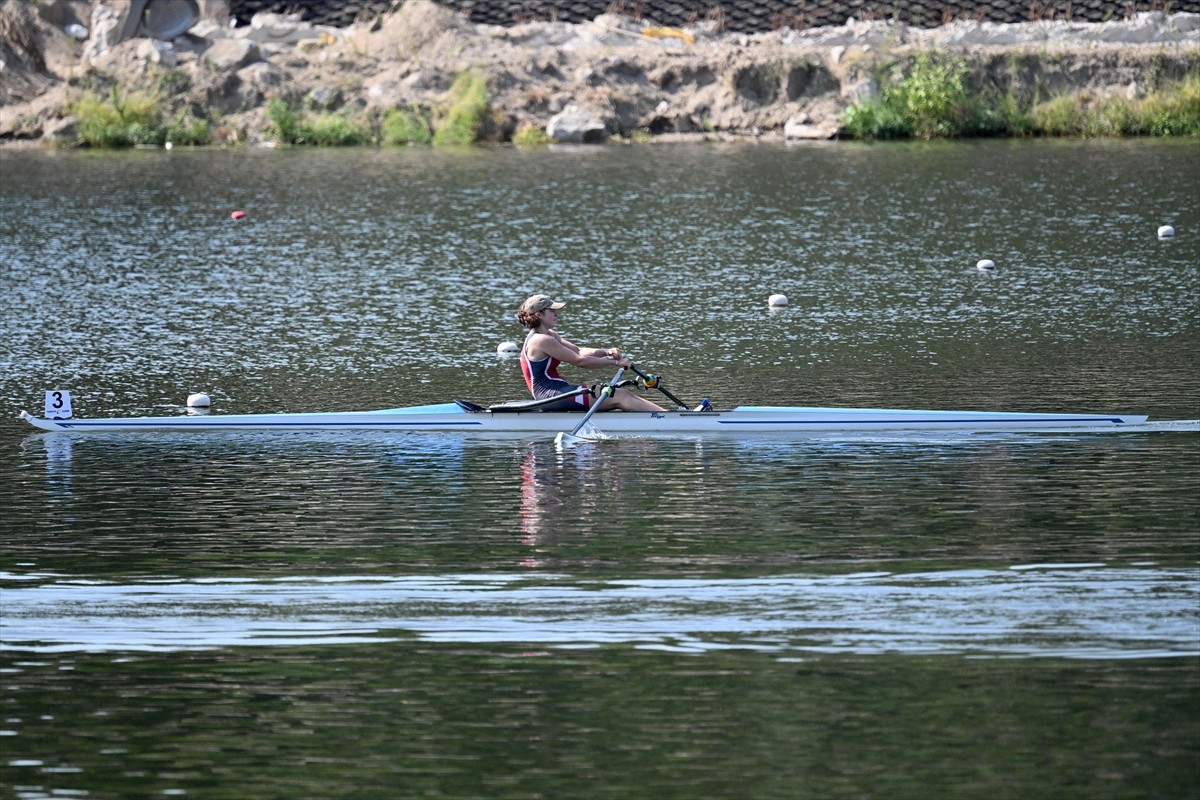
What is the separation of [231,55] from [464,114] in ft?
20.1

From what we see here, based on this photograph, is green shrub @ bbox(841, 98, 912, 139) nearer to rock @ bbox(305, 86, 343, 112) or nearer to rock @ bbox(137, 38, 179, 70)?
rock @ bbox(305, 86, 343, 112)

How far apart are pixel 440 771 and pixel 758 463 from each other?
5.86 meters

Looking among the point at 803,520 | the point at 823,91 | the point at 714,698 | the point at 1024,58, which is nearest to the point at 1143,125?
the point at 1024,58

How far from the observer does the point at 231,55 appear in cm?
4150

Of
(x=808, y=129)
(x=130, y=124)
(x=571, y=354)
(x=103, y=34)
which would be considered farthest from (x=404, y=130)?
(x=571, y=354)

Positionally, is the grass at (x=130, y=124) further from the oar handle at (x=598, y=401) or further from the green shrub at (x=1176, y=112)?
the oar handle at (x=598, y=401)

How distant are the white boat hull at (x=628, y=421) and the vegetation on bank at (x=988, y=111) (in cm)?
2403

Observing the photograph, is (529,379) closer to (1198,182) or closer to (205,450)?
(205,450)

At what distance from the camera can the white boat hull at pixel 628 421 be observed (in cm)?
1376

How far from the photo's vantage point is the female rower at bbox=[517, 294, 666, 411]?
14.5m

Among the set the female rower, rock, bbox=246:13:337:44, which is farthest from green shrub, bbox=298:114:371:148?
the female rower

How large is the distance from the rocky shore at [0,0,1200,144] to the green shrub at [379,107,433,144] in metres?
0.41

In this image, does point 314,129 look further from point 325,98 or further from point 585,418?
point 585,418

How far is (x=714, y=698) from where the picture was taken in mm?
8242
